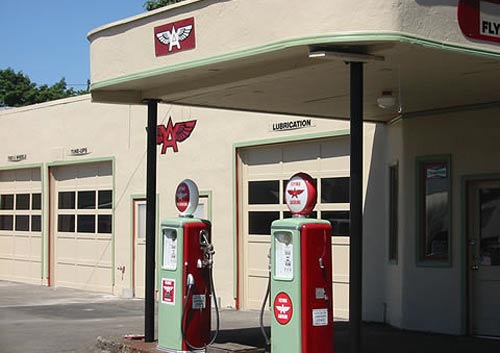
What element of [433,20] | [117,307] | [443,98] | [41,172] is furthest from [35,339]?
[41,172]

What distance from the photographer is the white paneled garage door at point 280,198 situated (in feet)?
48.2

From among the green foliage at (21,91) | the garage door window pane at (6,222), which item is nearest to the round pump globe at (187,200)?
the garage door window pane at (6,222)

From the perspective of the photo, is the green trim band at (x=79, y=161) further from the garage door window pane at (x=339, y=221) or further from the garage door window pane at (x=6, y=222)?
the garage door window pane at (x=339, y=221)

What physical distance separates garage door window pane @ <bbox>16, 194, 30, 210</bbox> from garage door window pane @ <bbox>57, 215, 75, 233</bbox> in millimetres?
1703

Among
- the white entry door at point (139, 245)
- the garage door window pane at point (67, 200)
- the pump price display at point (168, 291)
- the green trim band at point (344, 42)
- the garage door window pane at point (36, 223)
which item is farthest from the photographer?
the garage door window pane at point (36, 223)

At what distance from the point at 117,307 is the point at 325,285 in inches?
377

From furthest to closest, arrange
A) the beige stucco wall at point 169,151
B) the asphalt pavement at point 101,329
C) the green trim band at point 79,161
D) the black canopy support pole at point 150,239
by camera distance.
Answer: the green trim band at point 79,161 < the beige stucco wall at point 169,151 < the asphalt pavement at point 101,329 < the black canopy support pole at point 150,239

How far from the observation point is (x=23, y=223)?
78.1ft

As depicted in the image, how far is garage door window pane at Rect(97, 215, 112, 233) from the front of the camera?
20.4 metres

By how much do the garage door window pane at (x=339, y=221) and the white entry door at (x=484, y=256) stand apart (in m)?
2.78

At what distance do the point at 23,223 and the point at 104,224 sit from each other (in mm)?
4231

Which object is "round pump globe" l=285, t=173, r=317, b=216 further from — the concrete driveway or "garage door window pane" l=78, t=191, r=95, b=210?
"garage door window pane" l=78, t=191, r=95, b=210

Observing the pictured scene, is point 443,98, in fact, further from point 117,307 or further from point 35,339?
point 117,307

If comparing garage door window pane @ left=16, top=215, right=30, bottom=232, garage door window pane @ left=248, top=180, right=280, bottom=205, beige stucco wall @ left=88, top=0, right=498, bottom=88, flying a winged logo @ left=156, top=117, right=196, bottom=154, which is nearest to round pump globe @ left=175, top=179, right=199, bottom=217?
beige stucco wall @ left=88, top=0, right=498, bottom=88
